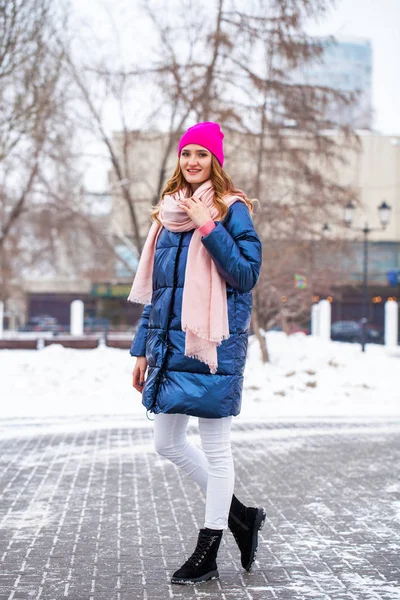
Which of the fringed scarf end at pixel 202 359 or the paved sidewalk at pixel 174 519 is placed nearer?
the fringed scarf end at pixel 202 359

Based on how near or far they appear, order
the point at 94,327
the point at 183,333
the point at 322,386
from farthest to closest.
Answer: the point at 94,327 < the point at 322,386 < the point at 183,333

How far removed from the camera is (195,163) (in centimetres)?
414

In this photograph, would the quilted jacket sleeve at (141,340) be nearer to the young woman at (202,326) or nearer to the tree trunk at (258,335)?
the young woman at (202,326)

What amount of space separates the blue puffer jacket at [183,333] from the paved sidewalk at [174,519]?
802 mm

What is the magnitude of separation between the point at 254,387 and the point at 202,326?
10504 mm

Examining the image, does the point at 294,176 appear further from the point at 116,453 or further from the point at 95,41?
the point at 116,453

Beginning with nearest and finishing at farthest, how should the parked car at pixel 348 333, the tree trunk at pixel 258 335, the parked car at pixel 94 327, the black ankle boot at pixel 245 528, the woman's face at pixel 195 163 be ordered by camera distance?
the woman's face at pixel 195 163 → the black ankle boot at pixel 245 528 → the tree trunk at pixel 258 335 → the parked car at pixel 94 327 → the parked car at pixel 348 333

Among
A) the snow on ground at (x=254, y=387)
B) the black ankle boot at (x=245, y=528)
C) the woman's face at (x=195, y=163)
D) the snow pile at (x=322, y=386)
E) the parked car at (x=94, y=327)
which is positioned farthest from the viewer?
the parked car at (x=94, y=327)

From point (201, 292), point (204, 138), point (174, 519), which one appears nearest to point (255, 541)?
point (201, 292)

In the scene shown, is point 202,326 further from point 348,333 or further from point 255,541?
point 348,333

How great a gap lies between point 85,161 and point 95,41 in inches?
109

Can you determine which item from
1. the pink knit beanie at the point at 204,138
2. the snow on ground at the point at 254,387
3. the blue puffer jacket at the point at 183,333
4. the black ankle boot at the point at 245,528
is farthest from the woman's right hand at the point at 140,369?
the snow on ground at the point at 254,387

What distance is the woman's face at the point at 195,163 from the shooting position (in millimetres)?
4141

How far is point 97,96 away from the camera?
64.0ft
